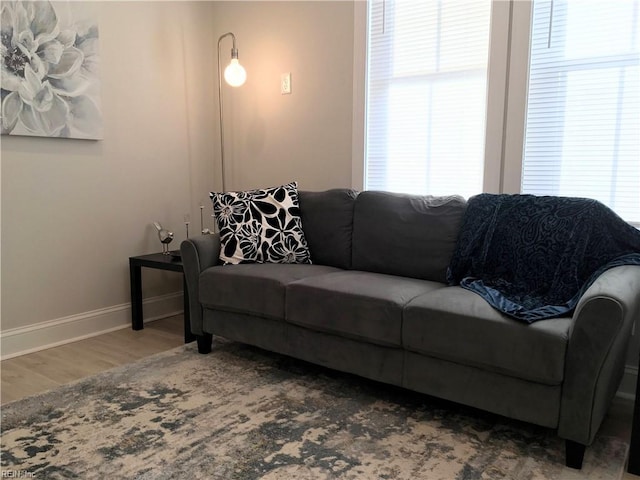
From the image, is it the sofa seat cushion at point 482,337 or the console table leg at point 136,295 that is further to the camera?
the console table leg at point 136,295

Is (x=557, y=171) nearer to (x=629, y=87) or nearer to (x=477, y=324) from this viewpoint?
(x=629, y=87)

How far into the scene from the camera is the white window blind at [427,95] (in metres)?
2.74

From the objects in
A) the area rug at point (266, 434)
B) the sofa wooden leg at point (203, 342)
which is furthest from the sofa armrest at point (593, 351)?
the sofa wooden leg at point (203, 342)

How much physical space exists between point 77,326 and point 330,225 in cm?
167

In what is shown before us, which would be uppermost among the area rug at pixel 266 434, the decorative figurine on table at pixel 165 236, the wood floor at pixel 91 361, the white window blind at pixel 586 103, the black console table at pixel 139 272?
the white window blind at pixel 586 103

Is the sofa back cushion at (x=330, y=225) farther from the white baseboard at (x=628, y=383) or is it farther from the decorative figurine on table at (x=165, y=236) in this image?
the white baseboard at (x=628, y=383)

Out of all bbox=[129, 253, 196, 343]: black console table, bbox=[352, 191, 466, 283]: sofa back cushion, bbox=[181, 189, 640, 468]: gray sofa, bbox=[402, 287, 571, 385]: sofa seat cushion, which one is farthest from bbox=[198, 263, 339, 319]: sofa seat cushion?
bbox=[402, 287, 571, 385]: sofa seat cushion

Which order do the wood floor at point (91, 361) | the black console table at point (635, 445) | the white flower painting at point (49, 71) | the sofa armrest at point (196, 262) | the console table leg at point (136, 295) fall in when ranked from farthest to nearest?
the console table leg at point (136, 295) → the sofa armrest at point (196, 262) → the white flower painting at point (49, 71) → the wood floor at point (91, 361) → the black console table at point (635, 445)

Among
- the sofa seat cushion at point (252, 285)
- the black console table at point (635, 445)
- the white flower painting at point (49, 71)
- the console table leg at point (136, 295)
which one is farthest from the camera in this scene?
the console table leg at point (136, 295)

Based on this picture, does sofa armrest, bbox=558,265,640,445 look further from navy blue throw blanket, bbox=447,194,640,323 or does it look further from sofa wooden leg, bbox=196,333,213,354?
sofa wooden leg, bbox=196,333,213,354

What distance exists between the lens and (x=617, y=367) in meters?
1.93

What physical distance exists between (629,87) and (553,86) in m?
0.33

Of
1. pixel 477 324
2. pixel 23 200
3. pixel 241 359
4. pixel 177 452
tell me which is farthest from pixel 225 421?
pixel 23 200

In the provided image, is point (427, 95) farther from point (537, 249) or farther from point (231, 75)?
point (231, 75)
